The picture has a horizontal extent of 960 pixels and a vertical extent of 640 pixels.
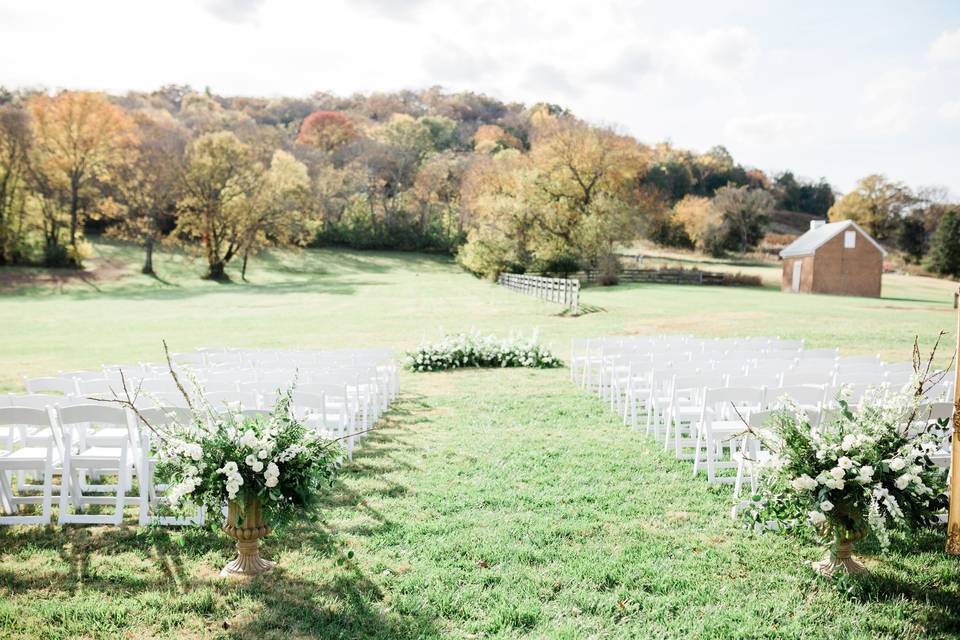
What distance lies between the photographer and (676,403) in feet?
24.5

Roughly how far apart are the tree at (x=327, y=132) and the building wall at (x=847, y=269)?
5476 cm

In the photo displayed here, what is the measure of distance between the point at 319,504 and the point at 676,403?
401 centimetres

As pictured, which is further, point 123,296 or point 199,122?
point 199,122

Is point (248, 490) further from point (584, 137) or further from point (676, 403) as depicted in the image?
point (584, 137)

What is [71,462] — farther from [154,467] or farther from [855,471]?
[855,471]

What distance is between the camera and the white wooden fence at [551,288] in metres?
28.8

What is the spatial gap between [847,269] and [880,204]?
134 ft

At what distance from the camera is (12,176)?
44.0m

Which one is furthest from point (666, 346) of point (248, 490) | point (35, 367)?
point (35, 367)

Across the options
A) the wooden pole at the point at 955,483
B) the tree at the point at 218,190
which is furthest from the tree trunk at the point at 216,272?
the wooden pole at the point at 955,483

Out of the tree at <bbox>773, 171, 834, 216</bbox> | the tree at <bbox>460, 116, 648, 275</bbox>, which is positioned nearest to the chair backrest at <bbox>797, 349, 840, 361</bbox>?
the tree at <bbox>460, 116, 648, 275</bbox>

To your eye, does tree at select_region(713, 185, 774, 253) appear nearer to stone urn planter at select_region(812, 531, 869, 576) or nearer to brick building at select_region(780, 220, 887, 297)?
brick building at select_region(780, 220, 887, 297)

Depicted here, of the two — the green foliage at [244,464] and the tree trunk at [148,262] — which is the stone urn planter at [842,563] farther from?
the tree trunk at [148,262]

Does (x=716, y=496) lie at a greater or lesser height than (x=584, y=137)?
lesser
